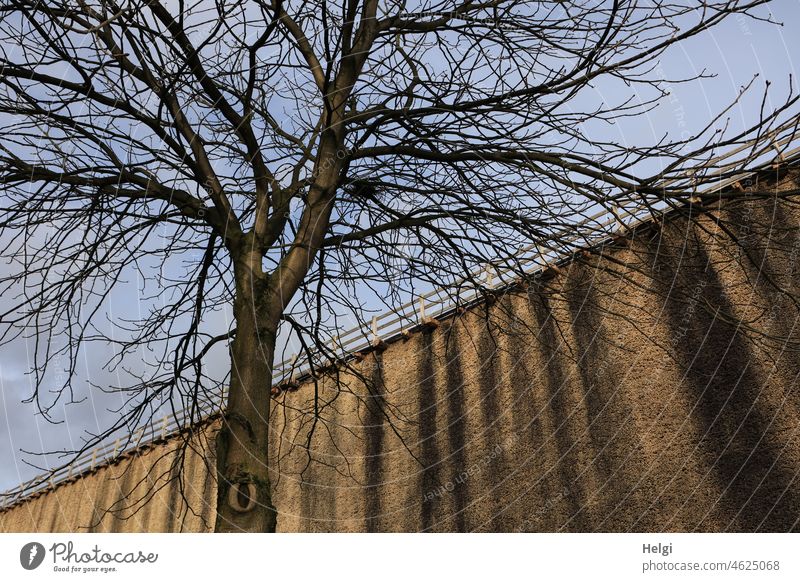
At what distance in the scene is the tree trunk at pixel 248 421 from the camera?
3.68 metres

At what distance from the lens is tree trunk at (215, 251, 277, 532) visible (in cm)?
368

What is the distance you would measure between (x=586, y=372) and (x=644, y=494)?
175 centimetres

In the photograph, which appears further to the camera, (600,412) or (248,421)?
(600,412)

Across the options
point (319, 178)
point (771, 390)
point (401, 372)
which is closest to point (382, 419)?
point (401, 372)

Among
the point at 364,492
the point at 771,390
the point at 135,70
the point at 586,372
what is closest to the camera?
the point at 135,70

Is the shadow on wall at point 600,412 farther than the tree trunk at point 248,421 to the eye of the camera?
Yes

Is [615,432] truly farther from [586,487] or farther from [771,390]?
[771,390]

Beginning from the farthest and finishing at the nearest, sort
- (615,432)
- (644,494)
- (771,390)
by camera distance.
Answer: (615,432), (644,494), (771,390)

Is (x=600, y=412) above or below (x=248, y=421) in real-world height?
above

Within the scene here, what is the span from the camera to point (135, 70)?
427 cm

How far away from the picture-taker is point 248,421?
12.4ft

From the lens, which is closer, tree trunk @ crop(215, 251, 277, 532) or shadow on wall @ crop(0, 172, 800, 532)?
tree trunk @ crop(215, 251, 277, 532)

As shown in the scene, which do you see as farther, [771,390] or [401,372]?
[401,372]
